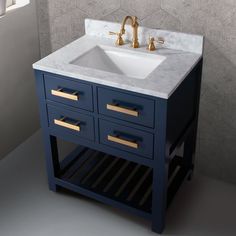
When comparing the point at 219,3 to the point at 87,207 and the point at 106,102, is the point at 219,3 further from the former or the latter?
the point at 87,207

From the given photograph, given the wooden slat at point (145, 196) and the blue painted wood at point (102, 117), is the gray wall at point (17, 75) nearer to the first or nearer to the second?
the blue painted wood at point (102, 117)

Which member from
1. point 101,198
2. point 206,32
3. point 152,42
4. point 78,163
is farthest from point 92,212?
point 206,32

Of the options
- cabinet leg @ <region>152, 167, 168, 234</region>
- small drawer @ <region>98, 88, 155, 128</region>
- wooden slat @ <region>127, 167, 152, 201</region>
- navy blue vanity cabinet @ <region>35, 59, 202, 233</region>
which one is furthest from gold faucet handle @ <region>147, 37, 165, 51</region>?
wooden slat @ <region>127, 167, 152, 201</region>

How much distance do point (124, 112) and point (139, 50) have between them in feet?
1.58

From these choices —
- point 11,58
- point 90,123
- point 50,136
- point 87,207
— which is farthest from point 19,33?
point 87,207

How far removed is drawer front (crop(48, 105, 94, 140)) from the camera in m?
2.24

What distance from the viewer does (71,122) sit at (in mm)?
2314

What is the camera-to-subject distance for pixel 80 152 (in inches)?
110

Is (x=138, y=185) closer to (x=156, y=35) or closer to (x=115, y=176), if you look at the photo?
(x=115, y=176)

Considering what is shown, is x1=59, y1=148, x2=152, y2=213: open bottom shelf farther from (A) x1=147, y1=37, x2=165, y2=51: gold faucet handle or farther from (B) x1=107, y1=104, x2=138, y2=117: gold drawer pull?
(A) x1=147, y1=37, x2=165, y2=51: gold faucet handle

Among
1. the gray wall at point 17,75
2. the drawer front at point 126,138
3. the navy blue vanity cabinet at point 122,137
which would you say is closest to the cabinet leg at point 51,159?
the navy blue vanity cabinet at point 122,137

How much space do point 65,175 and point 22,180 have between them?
0.33 meters

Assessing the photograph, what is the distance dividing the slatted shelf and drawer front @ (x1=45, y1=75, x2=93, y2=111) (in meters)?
0.56

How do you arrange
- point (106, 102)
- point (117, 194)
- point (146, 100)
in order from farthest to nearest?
1. point (117, 194)
2. point (106, 102)
3. point (146, 100)
